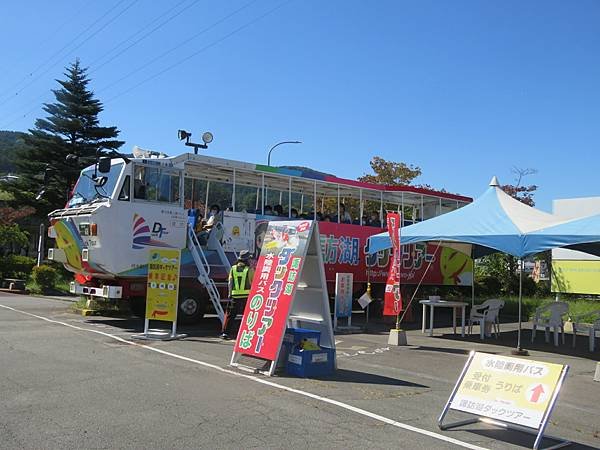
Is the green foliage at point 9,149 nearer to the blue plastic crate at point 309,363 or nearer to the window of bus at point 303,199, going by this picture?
the window of bus at point 303,199

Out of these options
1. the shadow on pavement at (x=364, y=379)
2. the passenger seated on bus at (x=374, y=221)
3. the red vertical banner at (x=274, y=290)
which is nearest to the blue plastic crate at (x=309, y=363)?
the shadow on pavement at (x=364, y=379)

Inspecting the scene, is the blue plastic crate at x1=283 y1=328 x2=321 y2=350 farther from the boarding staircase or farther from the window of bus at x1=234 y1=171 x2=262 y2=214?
the window of bus at x1=234 y1=171 x2=262 y2=214

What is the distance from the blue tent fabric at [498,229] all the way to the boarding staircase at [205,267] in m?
3.80

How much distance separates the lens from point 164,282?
11695 millimetres

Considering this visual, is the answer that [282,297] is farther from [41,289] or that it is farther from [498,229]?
[41,289]

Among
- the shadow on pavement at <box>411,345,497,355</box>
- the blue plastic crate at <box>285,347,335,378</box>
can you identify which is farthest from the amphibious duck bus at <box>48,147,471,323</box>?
the blue plastic crate at <box>285,347,335,378</box>

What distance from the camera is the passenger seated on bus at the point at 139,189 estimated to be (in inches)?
518

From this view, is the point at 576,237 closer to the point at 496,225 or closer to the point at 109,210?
the point at 496,225

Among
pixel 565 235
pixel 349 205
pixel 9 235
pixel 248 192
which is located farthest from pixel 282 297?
pixel 9 235

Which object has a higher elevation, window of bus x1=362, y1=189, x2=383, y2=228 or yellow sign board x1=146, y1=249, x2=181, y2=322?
window of bus x1=362, y1=189, x2=383, y2=228

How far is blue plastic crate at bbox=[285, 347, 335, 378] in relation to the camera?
8172 mm

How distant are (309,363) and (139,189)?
22.3 ft

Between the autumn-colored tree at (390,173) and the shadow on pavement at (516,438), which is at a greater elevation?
the autumn-colored tree at (390,173)

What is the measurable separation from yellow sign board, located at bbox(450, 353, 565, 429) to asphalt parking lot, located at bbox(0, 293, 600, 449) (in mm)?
319
